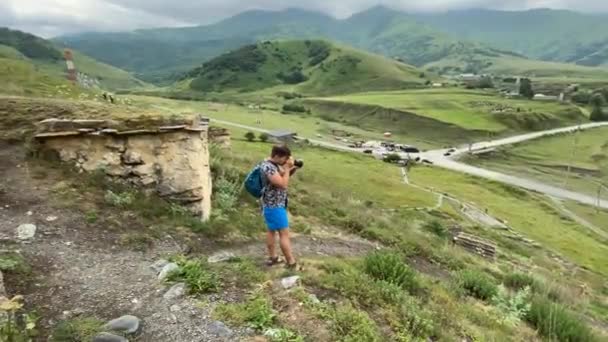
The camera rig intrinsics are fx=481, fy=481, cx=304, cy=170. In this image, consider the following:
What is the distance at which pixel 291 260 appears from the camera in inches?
335

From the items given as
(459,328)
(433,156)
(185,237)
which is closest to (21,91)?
(185,237)

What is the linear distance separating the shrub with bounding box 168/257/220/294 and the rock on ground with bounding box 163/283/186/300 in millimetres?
89

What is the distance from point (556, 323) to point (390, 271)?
315cm

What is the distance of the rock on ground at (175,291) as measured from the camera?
688 cm

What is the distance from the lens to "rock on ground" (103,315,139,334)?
6008 mm

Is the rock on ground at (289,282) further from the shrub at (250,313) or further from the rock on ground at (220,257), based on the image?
the rock on ground at (220,257)

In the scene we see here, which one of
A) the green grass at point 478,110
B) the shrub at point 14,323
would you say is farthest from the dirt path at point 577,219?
the shrub at point 14,323

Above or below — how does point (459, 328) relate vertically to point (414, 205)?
above

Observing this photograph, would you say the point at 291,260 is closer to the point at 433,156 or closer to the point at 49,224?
the point at 49,224

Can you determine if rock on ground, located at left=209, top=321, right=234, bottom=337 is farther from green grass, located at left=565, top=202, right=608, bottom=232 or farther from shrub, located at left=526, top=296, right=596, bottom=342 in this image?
green grass, located at left=565, top=202, right=608, bottom=232

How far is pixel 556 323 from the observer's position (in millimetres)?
8781

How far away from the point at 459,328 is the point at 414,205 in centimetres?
3955

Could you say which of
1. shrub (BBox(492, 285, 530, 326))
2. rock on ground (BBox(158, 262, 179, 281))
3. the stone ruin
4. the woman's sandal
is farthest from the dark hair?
shrub (BBox(492, 285, 530, 326))

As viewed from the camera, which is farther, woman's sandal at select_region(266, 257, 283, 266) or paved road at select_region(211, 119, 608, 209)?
paved road at select_region(211, 119, 608, 209)
